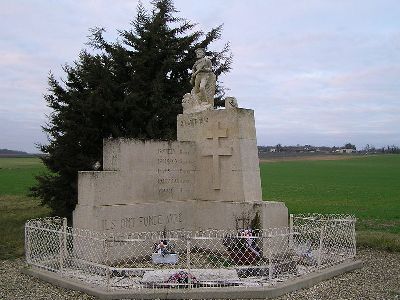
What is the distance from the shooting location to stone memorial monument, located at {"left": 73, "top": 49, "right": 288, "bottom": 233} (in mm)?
10609

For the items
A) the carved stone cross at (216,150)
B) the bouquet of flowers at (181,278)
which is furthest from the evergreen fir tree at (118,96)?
the bouquet of flowers at (181,278)

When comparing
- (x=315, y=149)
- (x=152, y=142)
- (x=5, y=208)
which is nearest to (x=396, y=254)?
(x=152, y=142)

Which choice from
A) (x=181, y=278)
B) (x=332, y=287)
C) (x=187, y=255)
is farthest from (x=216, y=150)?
(x=332, y=287)

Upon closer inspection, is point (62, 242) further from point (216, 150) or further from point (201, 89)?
point (201, 89)

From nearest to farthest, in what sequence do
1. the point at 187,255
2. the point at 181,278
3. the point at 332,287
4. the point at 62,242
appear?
1. the point at 181,278
2. the point at 187,255
3. the point at 332,287
4. the point at 62,242

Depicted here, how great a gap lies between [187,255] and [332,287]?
2798 millimetres

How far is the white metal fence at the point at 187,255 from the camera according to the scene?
873 centimetres

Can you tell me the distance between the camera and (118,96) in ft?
62.0

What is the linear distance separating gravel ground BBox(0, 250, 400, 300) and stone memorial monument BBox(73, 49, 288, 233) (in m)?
1.67

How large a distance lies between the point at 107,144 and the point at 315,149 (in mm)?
103884

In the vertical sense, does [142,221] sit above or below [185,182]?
below

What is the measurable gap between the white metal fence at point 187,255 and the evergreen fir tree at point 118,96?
267 inches

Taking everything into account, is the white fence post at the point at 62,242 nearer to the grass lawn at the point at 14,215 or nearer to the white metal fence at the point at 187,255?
the white metal fence at the point at 187,255

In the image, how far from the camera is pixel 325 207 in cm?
2389
